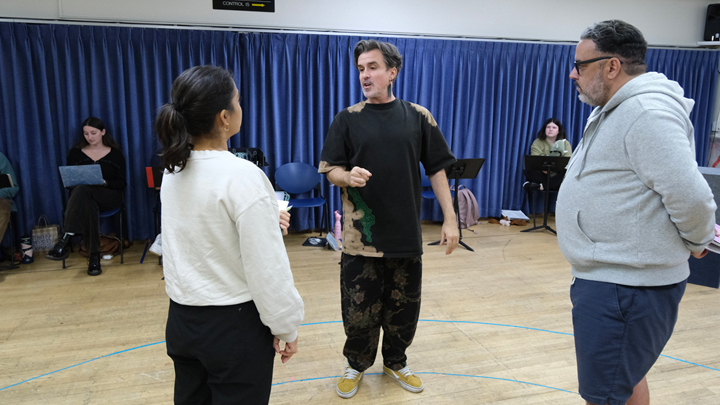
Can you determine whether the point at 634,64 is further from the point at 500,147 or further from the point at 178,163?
the point at 500,147

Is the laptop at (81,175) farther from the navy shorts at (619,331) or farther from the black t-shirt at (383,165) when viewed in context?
the navy shorts at (619,331)

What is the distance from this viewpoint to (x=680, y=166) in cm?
118

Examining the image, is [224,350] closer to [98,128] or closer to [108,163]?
[108,163]

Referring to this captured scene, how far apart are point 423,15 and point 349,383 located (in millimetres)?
4693

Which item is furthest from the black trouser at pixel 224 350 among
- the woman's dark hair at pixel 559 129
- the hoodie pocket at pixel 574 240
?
the woman's dark hair at pixel 559 129

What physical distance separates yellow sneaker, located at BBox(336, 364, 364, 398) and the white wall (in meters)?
4.13

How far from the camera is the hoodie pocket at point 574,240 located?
4.44ft

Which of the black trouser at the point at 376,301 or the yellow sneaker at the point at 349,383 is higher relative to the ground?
the black trouser at the point at 376,301

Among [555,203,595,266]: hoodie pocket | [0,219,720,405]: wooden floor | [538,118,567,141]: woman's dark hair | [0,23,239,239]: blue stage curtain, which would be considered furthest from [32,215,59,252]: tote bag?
[538,118,567,141]: woman's dark hair

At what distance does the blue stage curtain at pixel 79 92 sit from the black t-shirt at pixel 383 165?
3.39 m

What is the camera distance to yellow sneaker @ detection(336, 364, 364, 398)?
2.13 meters

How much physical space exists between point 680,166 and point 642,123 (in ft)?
0.48

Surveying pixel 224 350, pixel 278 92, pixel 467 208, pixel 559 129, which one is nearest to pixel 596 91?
pixel 224 350

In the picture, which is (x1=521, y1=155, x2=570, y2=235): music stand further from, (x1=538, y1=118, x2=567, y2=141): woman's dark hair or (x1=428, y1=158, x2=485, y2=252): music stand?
(x1=428, y1=158, x2=485, y2=252): music stand
